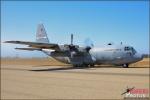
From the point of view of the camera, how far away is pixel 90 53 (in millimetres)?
39688

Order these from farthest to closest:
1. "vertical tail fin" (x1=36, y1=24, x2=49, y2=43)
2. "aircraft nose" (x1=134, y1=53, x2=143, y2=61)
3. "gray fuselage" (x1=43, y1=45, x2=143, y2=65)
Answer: "vertical tail fin" (x1=36, y1=24, x2=49, y2=43) → "gray fuselage" (x1=43, y1=45, x2=143, y2=65) → "aircraft nose" (x1=134, y1=53, x2=143, y2=61)

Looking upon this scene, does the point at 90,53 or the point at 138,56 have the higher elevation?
the point at 90,53

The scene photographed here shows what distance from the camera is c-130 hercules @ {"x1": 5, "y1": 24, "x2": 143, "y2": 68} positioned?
118ft

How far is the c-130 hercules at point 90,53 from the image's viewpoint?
3584cm

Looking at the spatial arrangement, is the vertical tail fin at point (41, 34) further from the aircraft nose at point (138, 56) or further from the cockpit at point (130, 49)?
the aircraft nose at point (138, 56)

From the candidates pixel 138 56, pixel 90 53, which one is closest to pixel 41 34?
pixel 90 53

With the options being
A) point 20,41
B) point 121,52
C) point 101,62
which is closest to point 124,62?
point 121,52

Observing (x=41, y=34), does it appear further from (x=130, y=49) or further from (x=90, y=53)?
(x=130, y=49)

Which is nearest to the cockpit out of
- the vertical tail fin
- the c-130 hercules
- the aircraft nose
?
the c-130 hercules

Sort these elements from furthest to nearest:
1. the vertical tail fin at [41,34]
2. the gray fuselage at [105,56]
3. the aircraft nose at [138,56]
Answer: the vertical tail fin at [41,34] → the gray fuselage at [105,56] → the aircraft nose at [138,56]

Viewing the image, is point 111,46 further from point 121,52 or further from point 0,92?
point 0,92

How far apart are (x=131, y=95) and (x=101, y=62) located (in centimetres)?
3199

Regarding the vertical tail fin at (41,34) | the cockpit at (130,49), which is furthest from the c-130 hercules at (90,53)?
the vertical tail fin at (41,34)

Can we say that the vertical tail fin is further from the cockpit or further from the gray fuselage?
the cockpit
